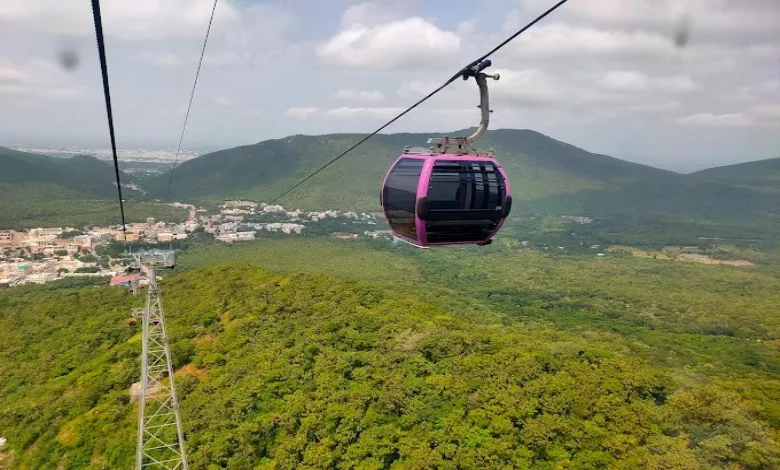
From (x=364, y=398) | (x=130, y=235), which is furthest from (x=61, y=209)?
(x=364, y=398)

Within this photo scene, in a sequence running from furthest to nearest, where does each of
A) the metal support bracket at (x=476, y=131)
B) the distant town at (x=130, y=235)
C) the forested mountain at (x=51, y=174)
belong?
1. the forested mountain at (x=51, y=174)
2. the distant town at (x=130, y=235)
3. the metal support bracket at (x=476, y=131)

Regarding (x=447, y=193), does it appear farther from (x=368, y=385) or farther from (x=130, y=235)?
(x=130, y=235)

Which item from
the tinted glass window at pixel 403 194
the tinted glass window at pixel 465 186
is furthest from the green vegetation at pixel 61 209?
the tinted glass window at pixel 465 186

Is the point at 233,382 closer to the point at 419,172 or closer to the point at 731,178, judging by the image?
the point at 419,172

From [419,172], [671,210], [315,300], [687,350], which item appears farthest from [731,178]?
[419,172]

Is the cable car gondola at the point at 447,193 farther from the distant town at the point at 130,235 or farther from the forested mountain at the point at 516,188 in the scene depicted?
the forested mountain at the point at 516,188

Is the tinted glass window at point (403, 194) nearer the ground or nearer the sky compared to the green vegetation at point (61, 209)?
nearer the sky

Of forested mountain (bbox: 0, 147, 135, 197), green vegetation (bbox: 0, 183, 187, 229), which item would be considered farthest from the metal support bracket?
forested mountain (bbox: 0, 147, 135, 197)
